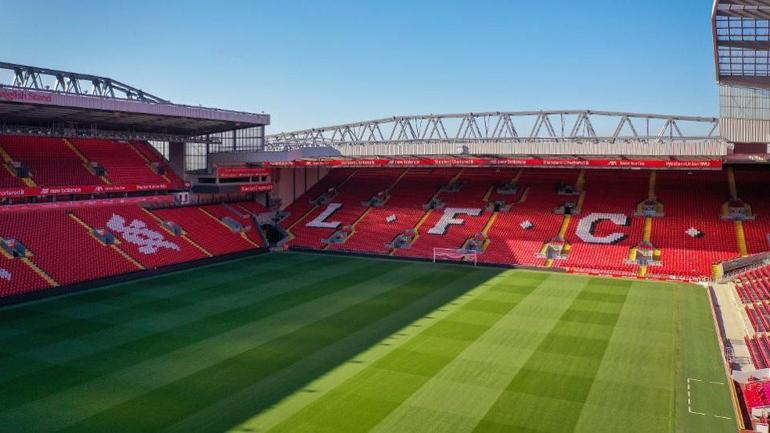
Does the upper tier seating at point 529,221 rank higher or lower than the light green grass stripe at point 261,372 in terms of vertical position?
higher

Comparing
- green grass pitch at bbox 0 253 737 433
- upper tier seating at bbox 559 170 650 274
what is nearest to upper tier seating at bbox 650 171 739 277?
upper tier seating at bbox 559 170 650 274

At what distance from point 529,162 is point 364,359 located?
79.7 ft

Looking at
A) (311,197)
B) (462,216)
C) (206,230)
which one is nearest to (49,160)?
(206,230)

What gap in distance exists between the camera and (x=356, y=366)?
1886 centimetres

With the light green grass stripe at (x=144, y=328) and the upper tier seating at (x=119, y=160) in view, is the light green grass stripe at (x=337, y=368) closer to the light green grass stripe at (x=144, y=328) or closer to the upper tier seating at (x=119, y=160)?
the light green grass stripe at (x=144, y=328)

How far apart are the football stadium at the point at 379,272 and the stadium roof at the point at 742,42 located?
136 millimetres

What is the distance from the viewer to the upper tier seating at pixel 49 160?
113ft

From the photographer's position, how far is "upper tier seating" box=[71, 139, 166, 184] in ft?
126

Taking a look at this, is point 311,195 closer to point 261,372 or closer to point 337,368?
point 337,368

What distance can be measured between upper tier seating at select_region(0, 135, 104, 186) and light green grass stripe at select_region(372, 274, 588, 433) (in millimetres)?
26330

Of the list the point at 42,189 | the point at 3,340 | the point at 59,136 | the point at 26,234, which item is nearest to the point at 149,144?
the point at 59,136

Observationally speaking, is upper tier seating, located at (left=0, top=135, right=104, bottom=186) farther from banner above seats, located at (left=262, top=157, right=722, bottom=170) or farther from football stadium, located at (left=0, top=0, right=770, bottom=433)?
banner above seats, located at (left=262, top=157, right=722, bottom=170)

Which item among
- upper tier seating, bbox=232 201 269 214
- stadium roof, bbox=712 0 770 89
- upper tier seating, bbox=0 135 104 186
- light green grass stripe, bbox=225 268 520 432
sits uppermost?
stadium roof, bbox=712 0 770 89

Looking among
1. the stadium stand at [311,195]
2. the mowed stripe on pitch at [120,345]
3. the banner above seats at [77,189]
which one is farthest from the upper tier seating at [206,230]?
the mowed stripe on pitch at [120,345]
